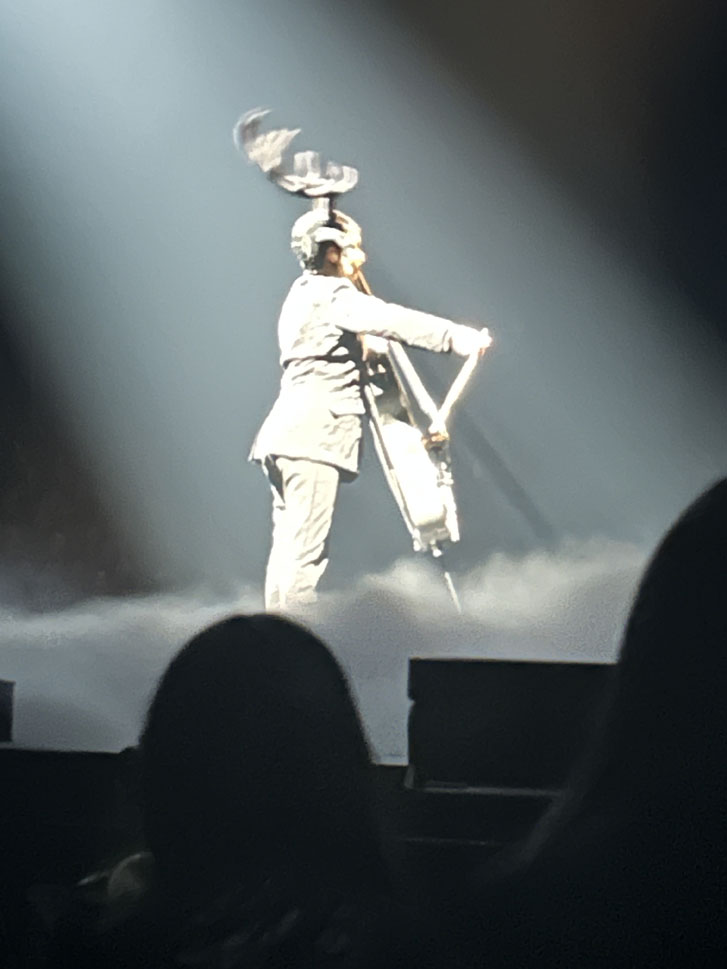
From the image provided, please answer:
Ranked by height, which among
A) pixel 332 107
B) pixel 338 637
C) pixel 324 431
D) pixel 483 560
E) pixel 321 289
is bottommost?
pixel 338 637

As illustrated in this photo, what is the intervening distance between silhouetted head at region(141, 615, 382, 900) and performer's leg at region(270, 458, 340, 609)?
23 centimetres

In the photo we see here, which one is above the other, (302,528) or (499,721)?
(302,528)

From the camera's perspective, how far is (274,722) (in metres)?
2.34

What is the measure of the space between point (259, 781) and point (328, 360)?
3.03 ft

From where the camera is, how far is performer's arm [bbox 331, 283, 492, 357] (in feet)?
8.73

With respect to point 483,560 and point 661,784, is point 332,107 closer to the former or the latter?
point 483,560

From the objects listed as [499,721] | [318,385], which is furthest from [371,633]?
[318,385]

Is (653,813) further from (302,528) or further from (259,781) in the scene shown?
(302,528)

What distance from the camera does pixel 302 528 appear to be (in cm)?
267

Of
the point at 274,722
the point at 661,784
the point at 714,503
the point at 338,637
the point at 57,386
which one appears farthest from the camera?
the point at 57,386

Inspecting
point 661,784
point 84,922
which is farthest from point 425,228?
point 84,922

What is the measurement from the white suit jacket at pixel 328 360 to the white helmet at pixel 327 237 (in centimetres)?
5

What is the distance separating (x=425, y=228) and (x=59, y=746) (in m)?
1.39

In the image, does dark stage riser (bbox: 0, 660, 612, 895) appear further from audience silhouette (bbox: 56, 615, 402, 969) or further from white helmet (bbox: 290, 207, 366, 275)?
white helmet (bbox: 290, 207, 366, 275)
